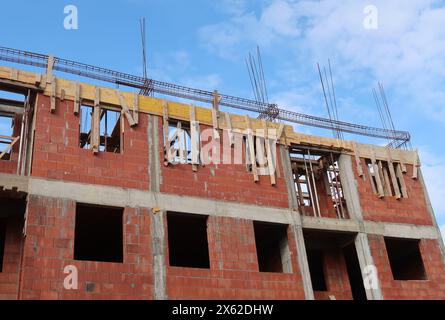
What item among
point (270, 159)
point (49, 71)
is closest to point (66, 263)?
point (49, 71)

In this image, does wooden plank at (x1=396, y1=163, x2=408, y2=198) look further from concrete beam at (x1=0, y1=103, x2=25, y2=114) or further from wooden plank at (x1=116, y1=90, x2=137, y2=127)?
concrete beam at (x1=0, y1=103, x2=25, y2=114)

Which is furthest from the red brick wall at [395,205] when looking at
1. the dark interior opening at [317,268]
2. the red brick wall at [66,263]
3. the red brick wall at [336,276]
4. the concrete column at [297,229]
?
the red brick wall at [66,263]

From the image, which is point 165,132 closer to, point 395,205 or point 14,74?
point 14,74

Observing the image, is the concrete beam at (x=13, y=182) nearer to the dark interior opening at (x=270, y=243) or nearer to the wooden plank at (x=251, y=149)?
the dark interior opening at (x=270, y=243)

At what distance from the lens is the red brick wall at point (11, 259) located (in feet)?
45.5

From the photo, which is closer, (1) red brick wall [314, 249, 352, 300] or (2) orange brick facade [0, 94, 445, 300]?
(2) orange brick facade [0, 94, 445, 300]

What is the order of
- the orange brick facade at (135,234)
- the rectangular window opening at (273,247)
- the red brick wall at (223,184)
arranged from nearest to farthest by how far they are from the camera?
the orange brick facade at (135,234)
the red brick wall at (223,184)
the rectangular window opening at (273,247)

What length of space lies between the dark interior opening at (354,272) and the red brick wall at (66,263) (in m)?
9.88

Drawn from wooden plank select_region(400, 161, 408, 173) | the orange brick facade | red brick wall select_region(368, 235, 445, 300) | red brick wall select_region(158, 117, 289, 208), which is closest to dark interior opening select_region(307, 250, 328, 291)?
the orange brick facade

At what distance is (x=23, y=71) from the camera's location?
15.6 meters

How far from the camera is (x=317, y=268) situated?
22.8 m

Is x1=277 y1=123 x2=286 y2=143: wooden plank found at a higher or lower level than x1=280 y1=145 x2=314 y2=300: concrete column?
higher

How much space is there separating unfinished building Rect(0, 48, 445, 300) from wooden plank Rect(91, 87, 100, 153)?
37mm

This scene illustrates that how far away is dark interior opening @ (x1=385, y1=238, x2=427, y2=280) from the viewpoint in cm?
2172
